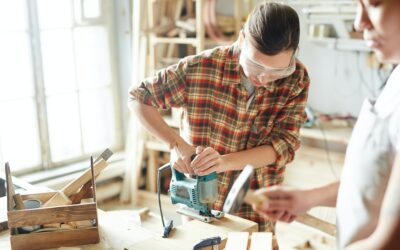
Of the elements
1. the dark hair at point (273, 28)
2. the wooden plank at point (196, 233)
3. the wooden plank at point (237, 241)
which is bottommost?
the wooden plank at point (196, 233)

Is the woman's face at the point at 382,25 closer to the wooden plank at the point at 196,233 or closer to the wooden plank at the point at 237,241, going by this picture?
the wooden plank at the point at 237,241

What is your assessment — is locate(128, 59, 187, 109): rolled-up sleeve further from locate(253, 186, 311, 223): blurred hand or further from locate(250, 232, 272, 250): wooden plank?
locate(253, 186, 311, 223): blurred hand

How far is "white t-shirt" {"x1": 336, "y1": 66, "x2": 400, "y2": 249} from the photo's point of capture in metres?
1.03

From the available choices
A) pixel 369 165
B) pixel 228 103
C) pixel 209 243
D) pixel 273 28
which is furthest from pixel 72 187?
pixel 369 165

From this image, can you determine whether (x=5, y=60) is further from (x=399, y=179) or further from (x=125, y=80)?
(x=399, y=179)

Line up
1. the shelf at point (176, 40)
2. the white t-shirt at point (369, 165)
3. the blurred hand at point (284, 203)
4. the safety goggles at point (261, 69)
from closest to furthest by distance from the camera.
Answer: the white t-shirt at point (369, 165) → the blurred hand at point (284, 203) → the safety goggles at point (261, 69) → the shelf at point (176, 40)

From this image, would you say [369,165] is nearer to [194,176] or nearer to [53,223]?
[194,176]

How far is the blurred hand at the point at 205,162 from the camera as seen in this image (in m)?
1.81

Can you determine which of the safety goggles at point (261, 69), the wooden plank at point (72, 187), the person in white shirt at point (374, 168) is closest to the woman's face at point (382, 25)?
the person in white shirt at point (374, 168)

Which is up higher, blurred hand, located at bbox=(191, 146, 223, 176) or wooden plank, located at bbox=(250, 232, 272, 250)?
blurred hand, located at bbox=(191, 146, 223, 176)

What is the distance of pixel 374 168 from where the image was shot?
1059mm

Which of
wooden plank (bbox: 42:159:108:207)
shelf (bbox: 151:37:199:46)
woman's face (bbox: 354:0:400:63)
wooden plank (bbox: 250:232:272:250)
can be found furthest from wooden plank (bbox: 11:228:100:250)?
shelf (bbox: 151:37:199:46)

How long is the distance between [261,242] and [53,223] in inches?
27.7

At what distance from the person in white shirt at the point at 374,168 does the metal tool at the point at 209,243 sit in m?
0.32
